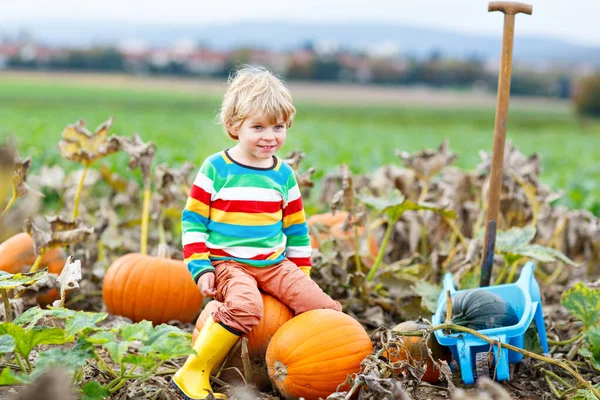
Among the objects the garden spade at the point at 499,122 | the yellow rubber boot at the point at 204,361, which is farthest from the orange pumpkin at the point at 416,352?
the garden spade at the point at 499,122

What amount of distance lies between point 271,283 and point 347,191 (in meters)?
1.00

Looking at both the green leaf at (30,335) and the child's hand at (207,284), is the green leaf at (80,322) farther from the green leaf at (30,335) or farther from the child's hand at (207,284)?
the child's hand at (207,284)

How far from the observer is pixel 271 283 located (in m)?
3.07

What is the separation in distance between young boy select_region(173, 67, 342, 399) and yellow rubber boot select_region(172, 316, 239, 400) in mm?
90

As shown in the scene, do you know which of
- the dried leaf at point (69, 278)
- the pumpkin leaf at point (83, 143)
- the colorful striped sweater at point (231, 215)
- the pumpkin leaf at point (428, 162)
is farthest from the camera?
the pumpkin leaf at point (428, 162)

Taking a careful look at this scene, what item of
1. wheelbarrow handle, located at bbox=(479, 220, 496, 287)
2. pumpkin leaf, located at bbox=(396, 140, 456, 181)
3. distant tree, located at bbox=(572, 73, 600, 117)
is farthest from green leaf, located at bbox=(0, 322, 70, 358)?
distant tree, located at bbox=(572, 73, 600, 117)

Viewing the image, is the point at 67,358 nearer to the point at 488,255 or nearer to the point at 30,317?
the point at 30,317

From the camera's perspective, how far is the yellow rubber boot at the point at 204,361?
108 inches

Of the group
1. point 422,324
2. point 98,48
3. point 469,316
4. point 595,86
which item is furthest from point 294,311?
point 98,48

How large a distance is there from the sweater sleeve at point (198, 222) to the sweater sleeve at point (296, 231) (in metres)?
0.39

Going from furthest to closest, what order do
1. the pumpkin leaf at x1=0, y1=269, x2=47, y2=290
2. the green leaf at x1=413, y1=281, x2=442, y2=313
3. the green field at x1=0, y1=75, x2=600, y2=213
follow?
the green field at x1=0, y1=75, x2=600, y2=213
the green leaf at x1=413, y1=281, x2=442, y2=313
the pumpkin leaf at x1=0, y1=269, x2=47, y2=290

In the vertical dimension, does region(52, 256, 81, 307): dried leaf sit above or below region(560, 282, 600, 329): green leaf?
above

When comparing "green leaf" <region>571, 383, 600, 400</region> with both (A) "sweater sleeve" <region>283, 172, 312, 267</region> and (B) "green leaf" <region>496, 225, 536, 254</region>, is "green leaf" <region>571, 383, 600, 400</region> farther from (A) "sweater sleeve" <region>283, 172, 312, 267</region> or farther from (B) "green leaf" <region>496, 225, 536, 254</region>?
(A) "sweater sleeve" <region>283, 172, 312, 267</region>

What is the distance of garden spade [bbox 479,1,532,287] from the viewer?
3588mm
